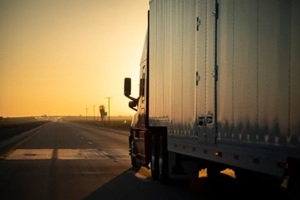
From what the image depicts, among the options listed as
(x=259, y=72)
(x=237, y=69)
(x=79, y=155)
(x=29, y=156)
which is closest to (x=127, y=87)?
(x=237, y=69)

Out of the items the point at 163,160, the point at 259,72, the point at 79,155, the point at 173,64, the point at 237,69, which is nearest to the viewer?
the point at 259,72

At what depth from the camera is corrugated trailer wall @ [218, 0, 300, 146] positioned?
6.63m

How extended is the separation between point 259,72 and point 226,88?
131 centimetres

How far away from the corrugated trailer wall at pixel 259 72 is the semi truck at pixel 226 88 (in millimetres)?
12

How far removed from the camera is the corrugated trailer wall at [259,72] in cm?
663

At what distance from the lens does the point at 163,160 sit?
13.8 m

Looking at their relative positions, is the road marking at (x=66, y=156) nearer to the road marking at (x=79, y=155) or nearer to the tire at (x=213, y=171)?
the road marking at (x=79, y=155)

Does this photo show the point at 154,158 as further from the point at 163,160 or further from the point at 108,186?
the point at 108,186

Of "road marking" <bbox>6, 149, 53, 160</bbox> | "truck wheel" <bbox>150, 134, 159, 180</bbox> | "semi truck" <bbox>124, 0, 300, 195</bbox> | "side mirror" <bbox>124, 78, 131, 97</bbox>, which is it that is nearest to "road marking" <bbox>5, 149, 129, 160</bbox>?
"road marking" <bbox>6, 149, 53, 160</bbox>

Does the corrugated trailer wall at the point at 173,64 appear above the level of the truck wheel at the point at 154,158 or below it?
above

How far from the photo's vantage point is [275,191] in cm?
834

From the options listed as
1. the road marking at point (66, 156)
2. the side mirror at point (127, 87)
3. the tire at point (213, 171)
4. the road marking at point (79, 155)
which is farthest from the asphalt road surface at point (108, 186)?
the road marking at point (79, 155)

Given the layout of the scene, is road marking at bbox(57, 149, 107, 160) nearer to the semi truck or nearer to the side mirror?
the side mirror

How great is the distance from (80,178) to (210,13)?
806 cm
